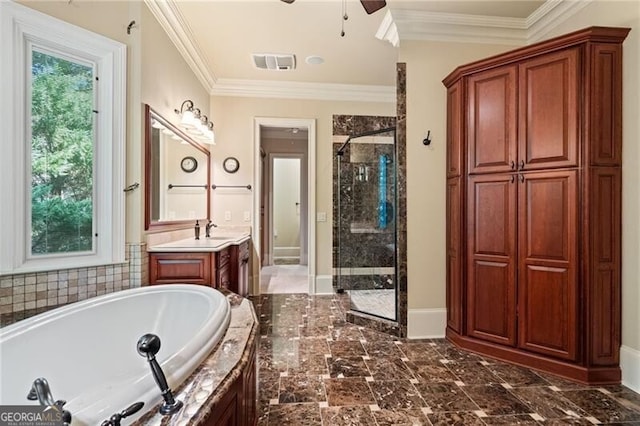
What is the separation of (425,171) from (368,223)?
119 cm

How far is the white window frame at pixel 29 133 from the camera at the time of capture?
1609 mm

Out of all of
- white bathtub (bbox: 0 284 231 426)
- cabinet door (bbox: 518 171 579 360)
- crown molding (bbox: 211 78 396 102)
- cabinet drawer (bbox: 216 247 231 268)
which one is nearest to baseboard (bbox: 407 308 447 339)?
cabinet door (bbox: 518 171 579 360)

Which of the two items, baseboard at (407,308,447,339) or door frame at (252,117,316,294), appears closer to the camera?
baseboard at (407,308,447,339)

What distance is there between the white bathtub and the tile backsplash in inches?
10.1

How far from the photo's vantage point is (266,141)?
6.16 m

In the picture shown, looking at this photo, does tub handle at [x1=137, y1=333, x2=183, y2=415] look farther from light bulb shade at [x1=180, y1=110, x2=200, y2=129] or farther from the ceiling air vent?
the ceiling air vent

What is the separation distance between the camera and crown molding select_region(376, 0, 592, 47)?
2699 millimetres

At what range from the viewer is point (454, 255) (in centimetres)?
271

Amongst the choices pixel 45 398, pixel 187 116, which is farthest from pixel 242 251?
pixel 45 398

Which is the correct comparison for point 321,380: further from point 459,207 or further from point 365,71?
point 365,71

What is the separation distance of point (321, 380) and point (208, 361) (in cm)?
118

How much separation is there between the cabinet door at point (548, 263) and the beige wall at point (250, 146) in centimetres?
246

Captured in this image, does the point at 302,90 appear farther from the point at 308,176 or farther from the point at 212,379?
the point at 212,379

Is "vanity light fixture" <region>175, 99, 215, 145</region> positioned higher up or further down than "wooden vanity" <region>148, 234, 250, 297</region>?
higher up
